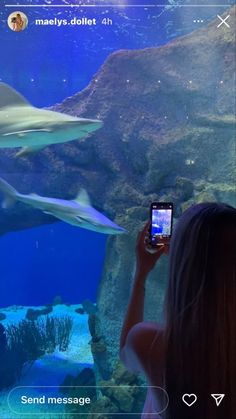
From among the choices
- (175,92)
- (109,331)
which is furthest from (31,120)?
(109,331)

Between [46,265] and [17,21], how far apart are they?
57.2 inches

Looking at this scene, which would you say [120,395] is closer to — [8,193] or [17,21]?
[8,193]

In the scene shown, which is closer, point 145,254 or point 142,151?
point 145,254

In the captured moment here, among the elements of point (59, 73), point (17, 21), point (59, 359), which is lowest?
point (59, 359)

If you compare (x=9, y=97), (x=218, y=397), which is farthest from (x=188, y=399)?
(x=9, y=97)

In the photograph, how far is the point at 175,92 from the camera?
291 centimetres

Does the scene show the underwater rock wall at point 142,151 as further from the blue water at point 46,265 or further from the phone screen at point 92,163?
the blue water at point 46,265

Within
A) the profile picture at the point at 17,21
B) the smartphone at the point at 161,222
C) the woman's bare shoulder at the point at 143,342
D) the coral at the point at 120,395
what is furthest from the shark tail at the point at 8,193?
the woman's bare shoulder at the point at 143,342

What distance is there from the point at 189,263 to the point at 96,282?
199 centimetres

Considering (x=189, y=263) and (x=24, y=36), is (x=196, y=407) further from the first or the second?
(x=24, y=36)

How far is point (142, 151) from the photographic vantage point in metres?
3.03

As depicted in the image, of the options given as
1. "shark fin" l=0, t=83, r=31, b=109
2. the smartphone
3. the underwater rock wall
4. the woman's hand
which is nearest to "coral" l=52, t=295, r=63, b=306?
the underwater rock wall

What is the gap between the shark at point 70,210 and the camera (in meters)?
2.63

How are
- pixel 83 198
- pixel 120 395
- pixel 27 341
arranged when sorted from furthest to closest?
1. pixel 27 341
2. pixel 83 198
3. pixel 120 395
